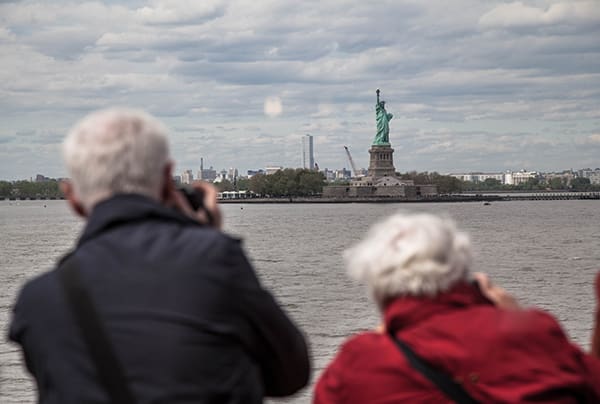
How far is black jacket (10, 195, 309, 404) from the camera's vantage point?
241 centimetres

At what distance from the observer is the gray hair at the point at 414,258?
2654mm

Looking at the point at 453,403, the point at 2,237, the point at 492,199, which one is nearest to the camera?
the point at 453,403

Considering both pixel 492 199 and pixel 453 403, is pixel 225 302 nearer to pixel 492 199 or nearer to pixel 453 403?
pixel 453 403

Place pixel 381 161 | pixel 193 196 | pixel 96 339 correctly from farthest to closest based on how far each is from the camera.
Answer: pixel 381 161 < pixel 193 196 < pixel 96 339

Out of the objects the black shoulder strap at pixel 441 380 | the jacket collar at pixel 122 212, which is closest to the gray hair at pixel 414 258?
the black shoulder strap at pixel 441 380

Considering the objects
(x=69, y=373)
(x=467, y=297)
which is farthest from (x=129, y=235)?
(x=467, y=297)

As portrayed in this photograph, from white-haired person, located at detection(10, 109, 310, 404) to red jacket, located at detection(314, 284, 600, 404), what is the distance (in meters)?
0.21

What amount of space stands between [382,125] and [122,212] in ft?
449

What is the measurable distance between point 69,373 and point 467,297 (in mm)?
1033

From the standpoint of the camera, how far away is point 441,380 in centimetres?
260

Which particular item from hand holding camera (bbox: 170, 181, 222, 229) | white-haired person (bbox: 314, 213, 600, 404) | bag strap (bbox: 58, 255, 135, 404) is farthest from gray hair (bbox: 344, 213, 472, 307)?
bag strap (bbox: 58, 255, 135, 404)

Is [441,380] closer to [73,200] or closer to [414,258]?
[414,258]

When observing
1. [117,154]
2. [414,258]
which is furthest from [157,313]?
[414,258]

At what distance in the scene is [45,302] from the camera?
2488 mm
